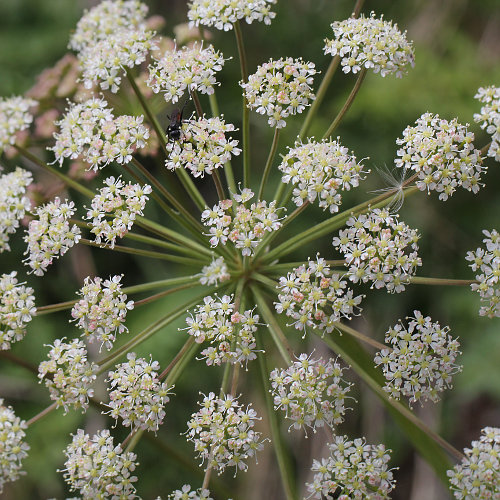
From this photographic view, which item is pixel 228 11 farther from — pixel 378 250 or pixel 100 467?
pixel 100 467

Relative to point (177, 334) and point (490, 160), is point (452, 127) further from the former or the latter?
point (177, 334)

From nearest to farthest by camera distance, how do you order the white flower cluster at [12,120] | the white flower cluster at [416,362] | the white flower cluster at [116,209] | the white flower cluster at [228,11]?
the white flower cluster at [416,362], the white flower cluster at [116,209], the white flower cluster at [228,11], the white flower cluster at [12,120]

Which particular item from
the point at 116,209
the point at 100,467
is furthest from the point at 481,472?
the point at 116,209

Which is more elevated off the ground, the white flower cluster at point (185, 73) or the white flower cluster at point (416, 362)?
the white flower cluster at point (185, 73)

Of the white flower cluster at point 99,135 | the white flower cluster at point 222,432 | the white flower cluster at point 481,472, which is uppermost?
the white flower cluster at point 99,135

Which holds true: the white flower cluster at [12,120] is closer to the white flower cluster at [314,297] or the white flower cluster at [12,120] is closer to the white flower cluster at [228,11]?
the white flower cluster at [228,11]

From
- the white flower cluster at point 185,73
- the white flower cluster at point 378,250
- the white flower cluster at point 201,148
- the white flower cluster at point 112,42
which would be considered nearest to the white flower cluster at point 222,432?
the white flower cluster at point 378,250
